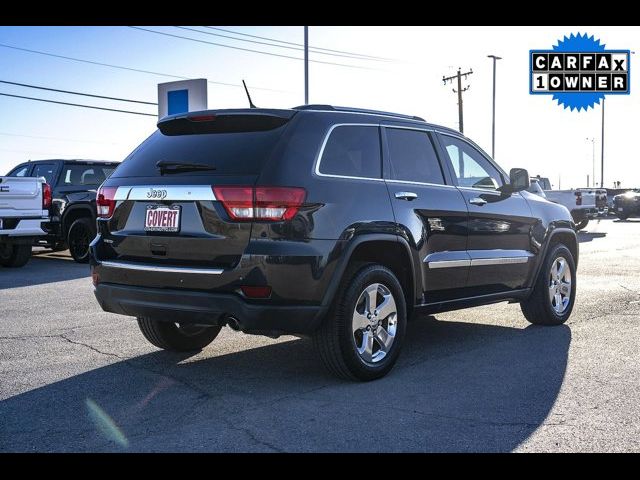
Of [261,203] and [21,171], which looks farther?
[21,171]

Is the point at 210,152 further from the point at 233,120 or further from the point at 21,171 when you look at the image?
the point at 21,171

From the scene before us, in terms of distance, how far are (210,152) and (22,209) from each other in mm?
8918

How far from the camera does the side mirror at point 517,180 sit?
684 cm

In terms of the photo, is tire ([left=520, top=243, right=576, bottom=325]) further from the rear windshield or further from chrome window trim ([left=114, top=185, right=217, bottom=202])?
chrome window trim ([left=114, top=185, right=217, bottom=202])

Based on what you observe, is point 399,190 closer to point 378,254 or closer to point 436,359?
point 378,254

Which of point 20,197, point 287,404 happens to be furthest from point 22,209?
point 287,404

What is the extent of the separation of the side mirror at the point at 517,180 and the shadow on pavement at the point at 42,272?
7316mm

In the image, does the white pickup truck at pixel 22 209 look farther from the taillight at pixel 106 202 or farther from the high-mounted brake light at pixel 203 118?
the high-mounted brake light at pixel 203 118

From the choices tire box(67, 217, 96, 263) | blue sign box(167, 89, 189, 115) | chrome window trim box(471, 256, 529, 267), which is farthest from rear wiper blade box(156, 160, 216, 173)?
tire box(67, 217, 96, 263)

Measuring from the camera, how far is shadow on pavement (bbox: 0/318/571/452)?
394 centimetres

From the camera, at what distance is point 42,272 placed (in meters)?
12.9

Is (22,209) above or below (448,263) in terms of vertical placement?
above

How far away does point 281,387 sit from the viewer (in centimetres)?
506
